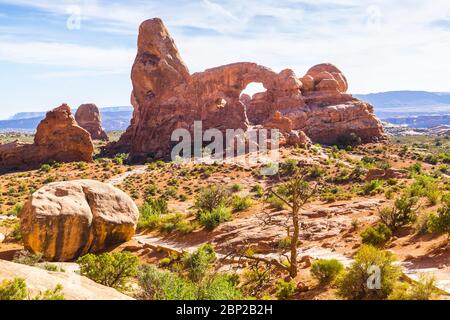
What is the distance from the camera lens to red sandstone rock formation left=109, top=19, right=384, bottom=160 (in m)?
61.2

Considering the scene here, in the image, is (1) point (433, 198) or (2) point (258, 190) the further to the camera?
(2) point (258, 190)

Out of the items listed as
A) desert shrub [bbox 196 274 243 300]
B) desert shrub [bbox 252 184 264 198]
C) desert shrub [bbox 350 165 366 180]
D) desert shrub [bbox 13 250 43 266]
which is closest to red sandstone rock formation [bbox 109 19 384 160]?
desert shrub [bbox 350 165 366 180]

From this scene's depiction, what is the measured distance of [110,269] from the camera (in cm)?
1293

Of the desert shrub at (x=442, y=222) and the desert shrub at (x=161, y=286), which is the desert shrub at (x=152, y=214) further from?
the desert shrub at (x=442, y=222)

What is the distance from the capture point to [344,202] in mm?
22562

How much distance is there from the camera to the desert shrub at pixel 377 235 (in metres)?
15.8

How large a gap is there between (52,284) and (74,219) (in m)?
9.47

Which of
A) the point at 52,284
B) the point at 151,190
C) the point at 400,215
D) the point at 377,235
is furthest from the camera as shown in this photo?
the point at 151,190

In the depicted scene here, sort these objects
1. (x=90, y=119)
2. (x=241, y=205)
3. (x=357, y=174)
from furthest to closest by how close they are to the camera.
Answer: (x=90, y=119) < (x=357, y=174) < (x=241, y=205)

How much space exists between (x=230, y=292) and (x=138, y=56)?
59525mm

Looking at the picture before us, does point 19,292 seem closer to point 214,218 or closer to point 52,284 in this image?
point 52,284

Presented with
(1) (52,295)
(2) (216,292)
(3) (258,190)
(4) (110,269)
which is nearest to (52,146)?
(3) (258,190)

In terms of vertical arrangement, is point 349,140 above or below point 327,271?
above

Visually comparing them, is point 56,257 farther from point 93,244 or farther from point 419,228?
point 419,228
